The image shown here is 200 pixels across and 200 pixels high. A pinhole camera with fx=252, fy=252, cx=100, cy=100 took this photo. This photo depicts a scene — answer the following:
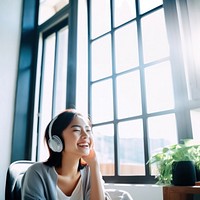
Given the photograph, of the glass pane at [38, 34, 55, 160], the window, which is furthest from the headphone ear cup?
the glass pane at [38, 34, 55, 160]

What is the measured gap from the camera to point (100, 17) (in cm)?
246

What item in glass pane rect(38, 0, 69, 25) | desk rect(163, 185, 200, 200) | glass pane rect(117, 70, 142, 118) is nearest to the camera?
desk rect(163, 185, 200, 200)

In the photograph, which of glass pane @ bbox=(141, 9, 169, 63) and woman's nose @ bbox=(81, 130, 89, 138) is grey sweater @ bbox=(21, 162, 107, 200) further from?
glass pane @ bbox=(141, 9, 169, 63)

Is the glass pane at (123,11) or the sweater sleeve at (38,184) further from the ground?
the glass pane at (123,11)

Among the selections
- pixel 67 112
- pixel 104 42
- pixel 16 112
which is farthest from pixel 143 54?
pixel 16 112

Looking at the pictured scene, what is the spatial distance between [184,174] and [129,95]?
1004mm

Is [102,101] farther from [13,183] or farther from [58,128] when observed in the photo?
[13,183]

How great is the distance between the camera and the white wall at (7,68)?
2.59 m

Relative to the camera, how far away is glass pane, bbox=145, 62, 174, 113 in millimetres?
1713

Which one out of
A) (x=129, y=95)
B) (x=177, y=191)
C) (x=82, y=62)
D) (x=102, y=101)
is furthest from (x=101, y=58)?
(x=177, y=191)

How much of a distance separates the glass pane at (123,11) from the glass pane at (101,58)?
0.61ft

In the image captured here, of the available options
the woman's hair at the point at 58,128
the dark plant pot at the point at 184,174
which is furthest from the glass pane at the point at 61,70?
the dark plant pot at the point at 184,174

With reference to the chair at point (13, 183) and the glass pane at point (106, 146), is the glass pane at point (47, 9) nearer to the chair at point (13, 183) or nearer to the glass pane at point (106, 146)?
the glass pane at point (106, 146)

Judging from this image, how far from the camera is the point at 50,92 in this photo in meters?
2.93
